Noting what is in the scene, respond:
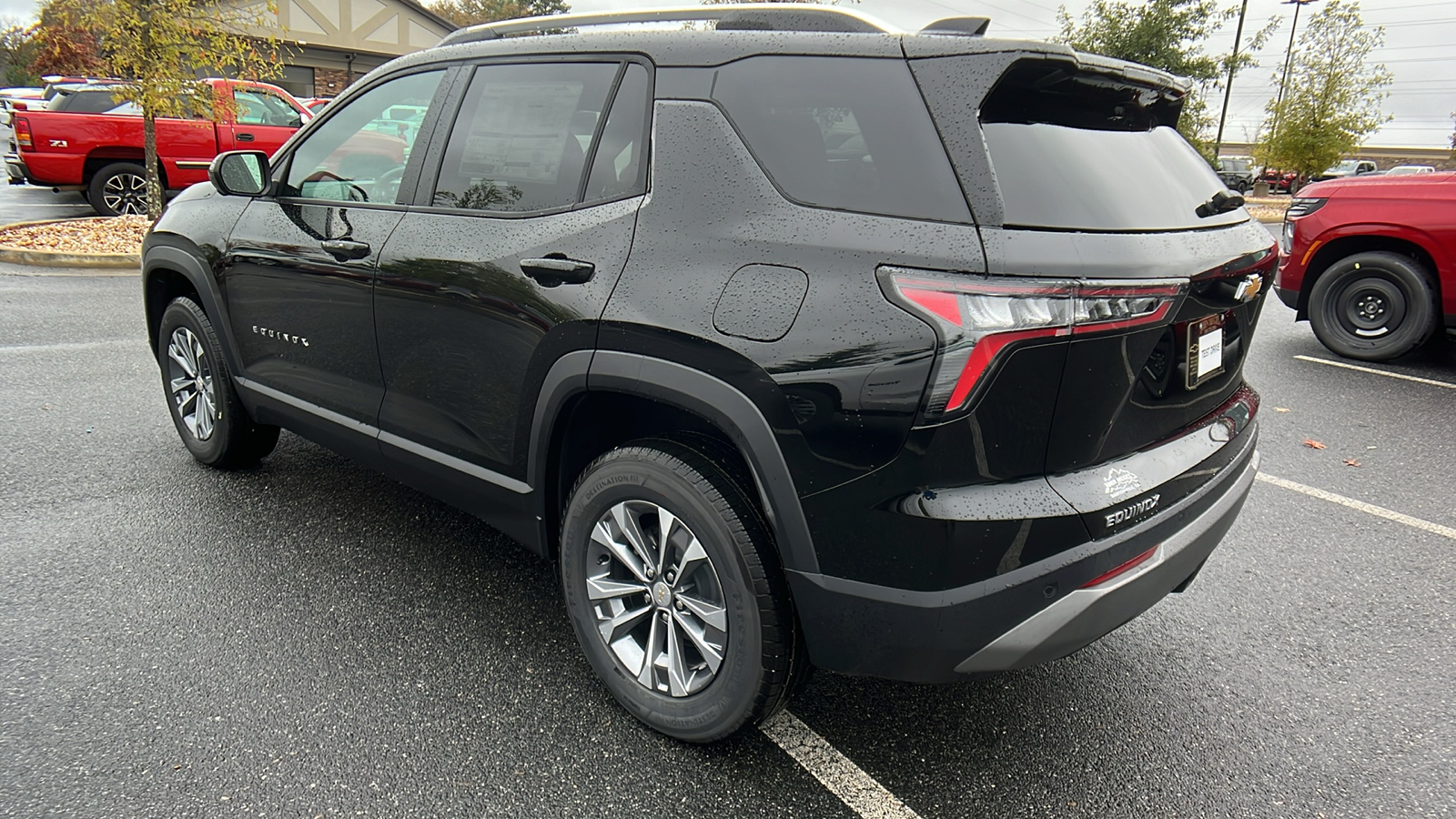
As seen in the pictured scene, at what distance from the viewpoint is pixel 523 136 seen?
2.57 metres

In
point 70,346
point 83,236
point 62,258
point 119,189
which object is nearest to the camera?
point 70,346

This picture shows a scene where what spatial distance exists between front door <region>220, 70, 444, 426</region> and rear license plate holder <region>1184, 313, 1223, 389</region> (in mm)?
2326

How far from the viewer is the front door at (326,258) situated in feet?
9.62

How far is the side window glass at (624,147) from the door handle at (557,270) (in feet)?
0.62

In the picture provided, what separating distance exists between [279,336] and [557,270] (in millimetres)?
1633

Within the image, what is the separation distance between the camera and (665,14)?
2410mm

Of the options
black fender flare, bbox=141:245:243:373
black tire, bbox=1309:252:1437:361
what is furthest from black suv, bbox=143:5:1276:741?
black tire, bbox=1309:252:1437:361

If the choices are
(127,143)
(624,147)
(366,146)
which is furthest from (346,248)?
(127,143)

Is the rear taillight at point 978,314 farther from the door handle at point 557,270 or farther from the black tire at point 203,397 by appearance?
the black tire at point 203,397

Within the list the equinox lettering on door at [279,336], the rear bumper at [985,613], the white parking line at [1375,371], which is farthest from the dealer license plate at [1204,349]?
the white parking line at [1375,371]

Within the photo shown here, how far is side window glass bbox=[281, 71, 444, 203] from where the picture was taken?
9.68ft

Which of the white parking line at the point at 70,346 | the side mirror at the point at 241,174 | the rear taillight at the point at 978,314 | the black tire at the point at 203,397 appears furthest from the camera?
the white parking line at the point at 70,346

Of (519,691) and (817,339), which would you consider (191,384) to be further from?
(817,339)

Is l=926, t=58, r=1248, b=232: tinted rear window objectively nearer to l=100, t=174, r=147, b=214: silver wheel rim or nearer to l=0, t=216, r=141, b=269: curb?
l=0, t=216, r=141, b=269: curb
